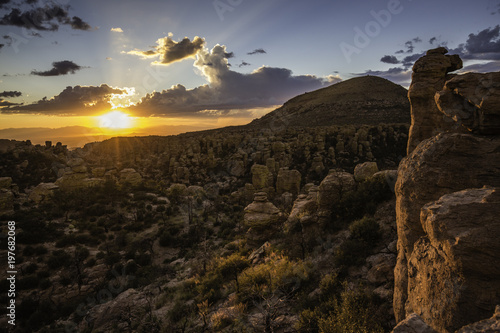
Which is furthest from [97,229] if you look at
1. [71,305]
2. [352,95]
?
[352,95]

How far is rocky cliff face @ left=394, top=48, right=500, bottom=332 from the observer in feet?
11.0

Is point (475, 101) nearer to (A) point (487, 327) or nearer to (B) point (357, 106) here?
(A) point (487, 327)

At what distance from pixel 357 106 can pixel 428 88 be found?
311 ft

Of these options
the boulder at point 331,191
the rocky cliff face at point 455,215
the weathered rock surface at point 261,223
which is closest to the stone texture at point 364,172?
the boulder at point 331,191

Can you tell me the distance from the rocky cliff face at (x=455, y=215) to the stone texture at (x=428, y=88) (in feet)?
1.58

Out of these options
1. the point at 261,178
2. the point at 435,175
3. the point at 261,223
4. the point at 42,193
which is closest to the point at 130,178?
the point at 42,193

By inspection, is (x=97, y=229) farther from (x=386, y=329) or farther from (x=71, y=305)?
(x=386, y=329)

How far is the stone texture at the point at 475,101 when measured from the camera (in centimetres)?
458

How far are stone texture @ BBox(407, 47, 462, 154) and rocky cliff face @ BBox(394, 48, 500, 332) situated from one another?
1.58 ft

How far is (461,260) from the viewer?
345 cm

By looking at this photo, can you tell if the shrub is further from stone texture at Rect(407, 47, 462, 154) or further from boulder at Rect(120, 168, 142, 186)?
stone texture at Rect(407, 47, 462, 154)

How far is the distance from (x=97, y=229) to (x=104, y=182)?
9.60 meters

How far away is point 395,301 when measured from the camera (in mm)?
5773

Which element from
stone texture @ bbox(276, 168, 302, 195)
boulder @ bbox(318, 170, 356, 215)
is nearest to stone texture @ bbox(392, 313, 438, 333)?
boulder @ bbox(318, 170, 356, 215)
